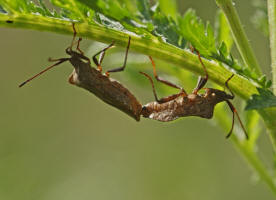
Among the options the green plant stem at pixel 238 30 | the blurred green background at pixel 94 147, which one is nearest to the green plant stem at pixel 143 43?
the green plant stem at pixel 238 30

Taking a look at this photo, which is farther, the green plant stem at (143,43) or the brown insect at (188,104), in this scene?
the brown insect at (188,104)

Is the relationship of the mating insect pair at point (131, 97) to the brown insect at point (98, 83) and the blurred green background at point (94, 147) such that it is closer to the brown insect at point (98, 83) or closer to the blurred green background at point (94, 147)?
the brown insect at point (98, 83)

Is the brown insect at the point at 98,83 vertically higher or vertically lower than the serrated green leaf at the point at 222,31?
lower

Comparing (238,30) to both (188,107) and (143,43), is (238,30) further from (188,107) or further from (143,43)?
(188,107)

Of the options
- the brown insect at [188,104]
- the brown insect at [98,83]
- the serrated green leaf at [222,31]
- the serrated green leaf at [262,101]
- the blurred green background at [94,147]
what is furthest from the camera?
the blurred green background at [94,147]

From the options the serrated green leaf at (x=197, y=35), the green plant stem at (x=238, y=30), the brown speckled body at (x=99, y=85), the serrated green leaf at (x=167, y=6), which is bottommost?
the brown speckled body at (x=99, y=85)

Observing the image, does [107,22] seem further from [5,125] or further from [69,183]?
[5,125]

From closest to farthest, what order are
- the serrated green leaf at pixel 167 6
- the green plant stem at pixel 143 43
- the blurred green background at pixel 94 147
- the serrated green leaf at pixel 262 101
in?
the serrated green leaf at pixel 262 101
the green plant stem at pixel 143 43
the serrated green leaf at pixel 167 6
the blurred green background at pixel 94 147

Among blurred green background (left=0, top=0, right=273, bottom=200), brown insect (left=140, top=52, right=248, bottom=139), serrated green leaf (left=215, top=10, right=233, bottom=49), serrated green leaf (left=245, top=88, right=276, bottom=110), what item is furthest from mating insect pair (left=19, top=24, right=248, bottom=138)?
blurred green background (left=0, top=0, right=273, bottom=200)
